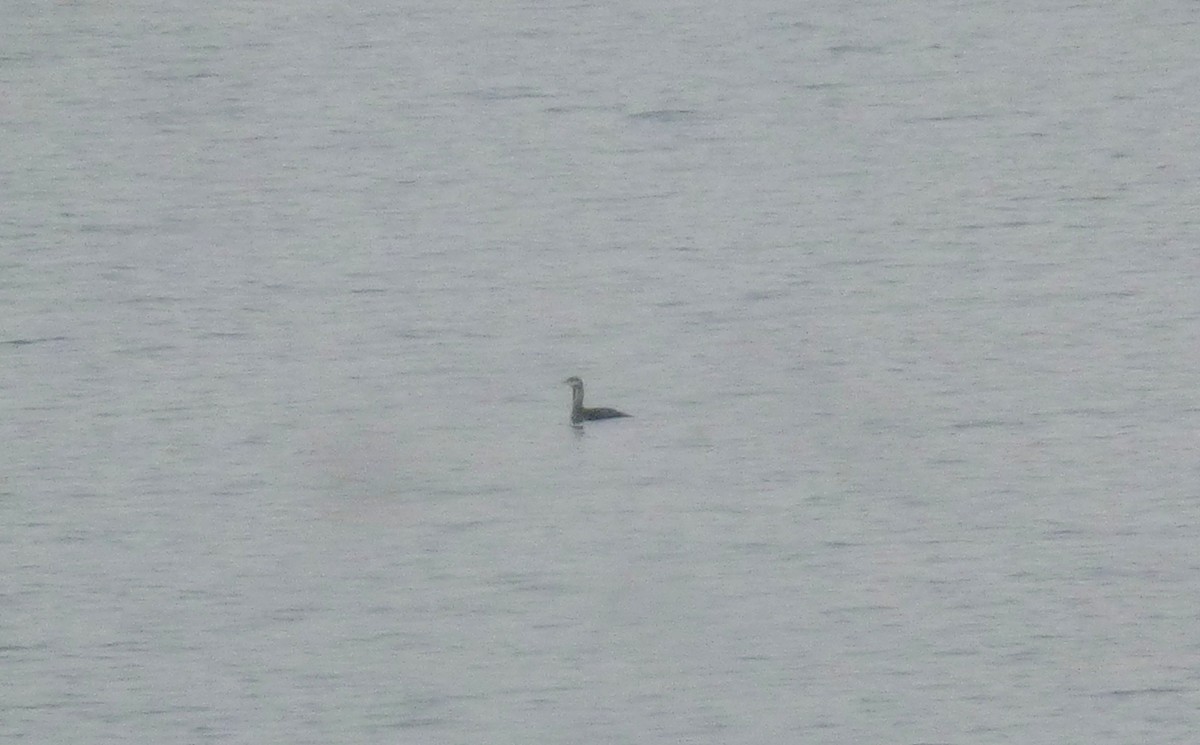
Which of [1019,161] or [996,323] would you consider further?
[1019,161]

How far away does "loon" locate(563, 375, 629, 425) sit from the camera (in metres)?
18.1

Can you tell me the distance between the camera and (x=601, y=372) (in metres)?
19.8

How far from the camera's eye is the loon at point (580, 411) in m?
18.1

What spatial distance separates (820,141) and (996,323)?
22.6 feet

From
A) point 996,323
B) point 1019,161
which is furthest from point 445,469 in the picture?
point 1019,161

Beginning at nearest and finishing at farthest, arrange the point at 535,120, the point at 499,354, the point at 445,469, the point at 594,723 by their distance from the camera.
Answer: the point at 594,723 < the point at 445,469 < the point at 499,354 < the point at 535,120

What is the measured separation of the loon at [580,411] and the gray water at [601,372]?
13 cm

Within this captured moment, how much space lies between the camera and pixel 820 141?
27203mm

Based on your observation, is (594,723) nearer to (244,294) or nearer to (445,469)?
(445,469)

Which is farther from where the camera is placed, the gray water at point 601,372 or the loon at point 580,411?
the loon at point 580,411

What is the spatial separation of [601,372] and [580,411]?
175 cm

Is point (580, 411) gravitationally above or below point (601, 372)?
above

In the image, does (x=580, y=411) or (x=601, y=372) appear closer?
(x=580, y=411)

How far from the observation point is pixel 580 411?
18062mm
